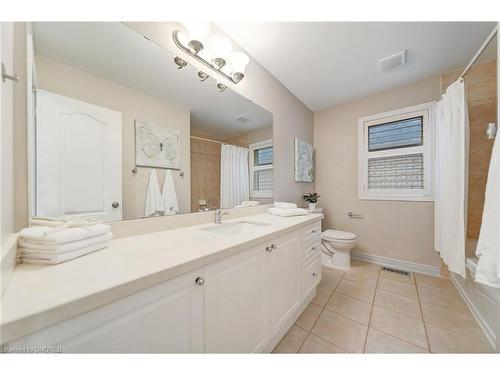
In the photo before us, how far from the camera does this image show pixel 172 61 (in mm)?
1158

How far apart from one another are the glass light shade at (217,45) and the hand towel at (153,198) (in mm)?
997

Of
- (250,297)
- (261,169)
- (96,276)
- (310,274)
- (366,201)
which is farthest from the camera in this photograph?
(366,201)

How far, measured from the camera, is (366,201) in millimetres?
2521

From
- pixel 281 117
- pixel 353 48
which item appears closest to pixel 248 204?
pixel 281 117

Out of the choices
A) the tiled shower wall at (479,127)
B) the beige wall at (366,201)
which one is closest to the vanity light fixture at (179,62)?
the beige wall at (366,201)

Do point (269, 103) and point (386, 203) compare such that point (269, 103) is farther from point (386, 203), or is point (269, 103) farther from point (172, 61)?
point (386, 203)

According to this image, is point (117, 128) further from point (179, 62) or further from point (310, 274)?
point (310, 274)

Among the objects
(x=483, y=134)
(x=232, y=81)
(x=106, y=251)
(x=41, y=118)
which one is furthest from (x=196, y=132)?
(x=483, y=134)

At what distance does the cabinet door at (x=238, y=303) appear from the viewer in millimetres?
748

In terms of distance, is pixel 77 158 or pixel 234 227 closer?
pixel 77 158

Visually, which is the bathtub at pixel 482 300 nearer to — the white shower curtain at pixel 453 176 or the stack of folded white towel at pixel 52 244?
the white shower curtain at pixel 453 176

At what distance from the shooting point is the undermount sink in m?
1.30

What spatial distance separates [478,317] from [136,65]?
2938mm
